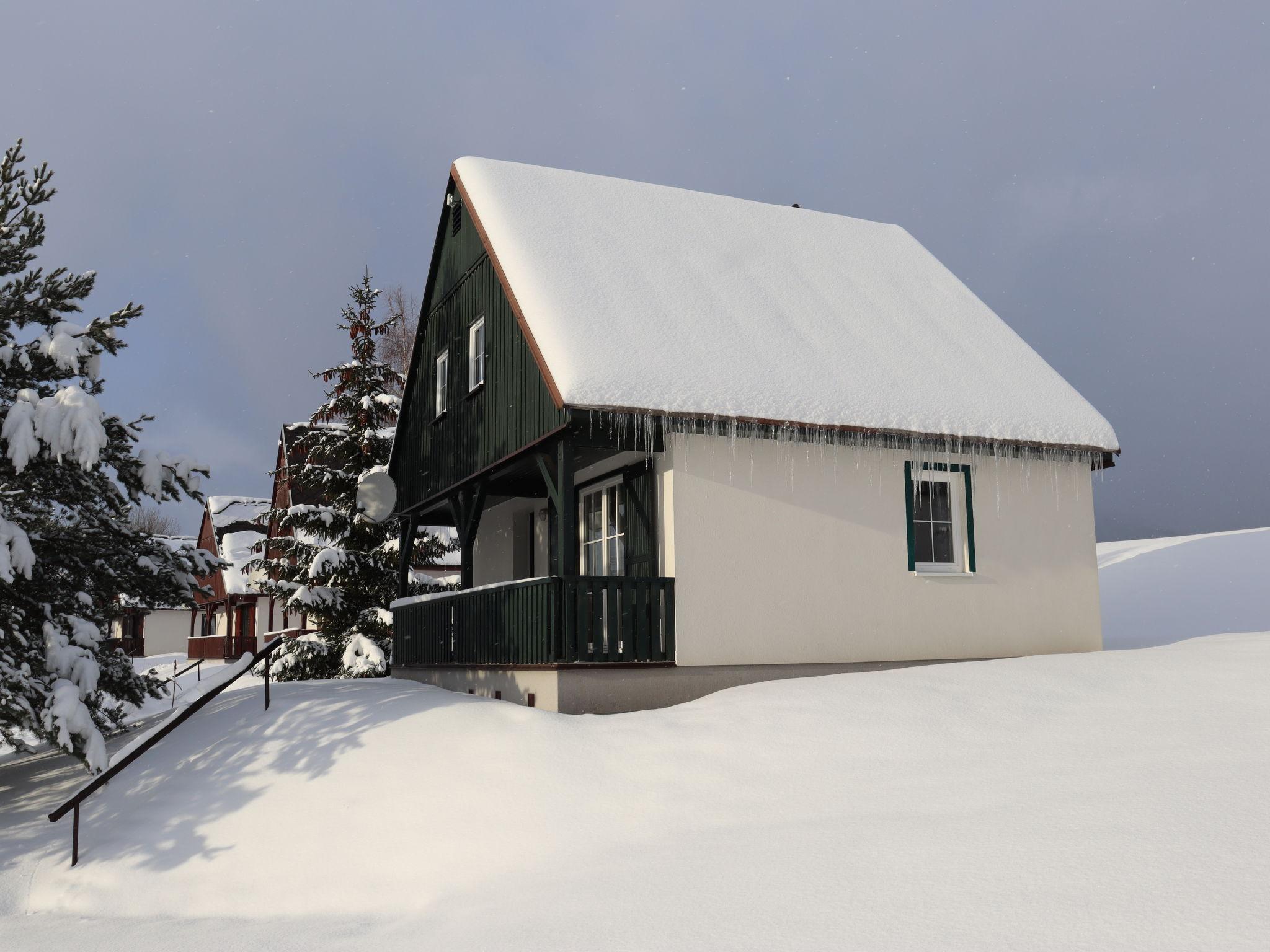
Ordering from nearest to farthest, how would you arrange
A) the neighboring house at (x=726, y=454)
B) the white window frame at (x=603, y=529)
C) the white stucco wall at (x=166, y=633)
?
the neighboring house at (x=726, y=454) → the white window frame at (x=603, y=529) → the white stucco wall at (x=166, y=633)

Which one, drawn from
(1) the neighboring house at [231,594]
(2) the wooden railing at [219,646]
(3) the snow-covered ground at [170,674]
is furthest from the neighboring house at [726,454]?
(2) the wooden railing at [219,646]

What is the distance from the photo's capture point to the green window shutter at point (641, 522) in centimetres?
1118

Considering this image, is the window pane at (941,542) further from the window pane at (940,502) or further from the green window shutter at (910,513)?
the green window shutter at (910,513)

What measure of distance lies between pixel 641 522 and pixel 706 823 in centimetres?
556

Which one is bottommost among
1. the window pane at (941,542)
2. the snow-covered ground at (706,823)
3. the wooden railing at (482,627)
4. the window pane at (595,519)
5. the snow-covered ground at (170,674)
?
the snow-covered ground at (170,674)

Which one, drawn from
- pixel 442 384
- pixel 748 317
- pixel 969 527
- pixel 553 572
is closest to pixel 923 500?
pixel 969 527

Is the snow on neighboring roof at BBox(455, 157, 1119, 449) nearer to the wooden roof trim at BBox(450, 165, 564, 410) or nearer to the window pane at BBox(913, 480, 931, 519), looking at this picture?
the wooden roof trim at BBox(450, 165, 564, 410)

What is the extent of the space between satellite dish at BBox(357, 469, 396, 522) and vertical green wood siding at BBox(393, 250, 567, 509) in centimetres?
22

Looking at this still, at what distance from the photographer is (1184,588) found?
2202cm

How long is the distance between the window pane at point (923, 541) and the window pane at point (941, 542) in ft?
0.16

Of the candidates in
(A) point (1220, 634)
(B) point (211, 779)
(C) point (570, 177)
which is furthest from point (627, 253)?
(A) point (1220, 634)

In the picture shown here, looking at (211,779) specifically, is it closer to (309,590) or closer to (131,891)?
(131,891)

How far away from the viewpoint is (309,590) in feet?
62.9

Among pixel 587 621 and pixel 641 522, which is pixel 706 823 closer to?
pixel 587 621
